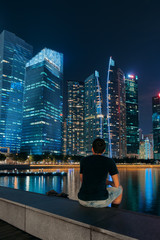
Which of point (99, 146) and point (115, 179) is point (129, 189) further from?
point (99, 146)

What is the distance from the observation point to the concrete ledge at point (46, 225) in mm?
4445

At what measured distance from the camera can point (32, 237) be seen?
18.7 feet

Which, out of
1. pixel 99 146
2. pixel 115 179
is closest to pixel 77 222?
pixel 115 179

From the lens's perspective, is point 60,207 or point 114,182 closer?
point 114,182

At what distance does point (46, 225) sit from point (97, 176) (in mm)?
1837

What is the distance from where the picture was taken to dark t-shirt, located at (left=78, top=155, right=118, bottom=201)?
5.27 m

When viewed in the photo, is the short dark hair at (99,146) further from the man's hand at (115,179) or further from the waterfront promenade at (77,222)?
the waterfront promenade at (77,222)

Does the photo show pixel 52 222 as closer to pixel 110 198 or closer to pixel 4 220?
pixel 110 198

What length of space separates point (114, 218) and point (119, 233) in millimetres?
876

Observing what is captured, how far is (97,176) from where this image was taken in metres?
5.27

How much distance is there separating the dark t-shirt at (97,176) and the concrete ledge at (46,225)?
2.82ft

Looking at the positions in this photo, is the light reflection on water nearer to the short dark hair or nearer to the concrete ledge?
the concrete ledge

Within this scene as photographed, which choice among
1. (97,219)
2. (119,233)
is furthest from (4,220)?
(119,233)

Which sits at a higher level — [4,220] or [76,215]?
[76,215]
